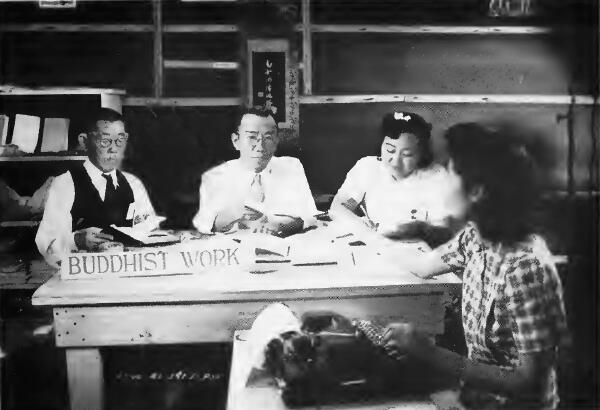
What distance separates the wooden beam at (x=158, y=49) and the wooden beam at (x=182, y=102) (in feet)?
0.13

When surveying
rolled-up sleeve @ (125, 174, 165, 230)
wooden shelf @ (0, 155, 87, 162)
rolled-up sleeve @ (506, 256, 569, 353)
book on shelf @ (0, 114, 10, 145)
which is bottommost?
rolled-up sleeve @ (506, 256, 569, 353)

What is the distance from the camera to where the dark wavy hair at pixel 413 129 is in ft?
8.84

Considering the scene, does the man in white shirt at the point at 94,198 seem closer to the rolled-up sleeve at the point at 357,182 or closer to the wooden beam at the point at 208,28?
the wooden beam at the point at 208,28

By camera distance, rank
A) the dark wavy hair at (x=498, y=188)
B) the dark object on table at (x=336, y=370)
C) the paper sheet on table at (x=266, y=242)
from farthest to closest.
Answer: the paper sheet on table at (x=266, y=242)
the dark wavy hair at (x=498, y=188)
the dark object on table at (x=336, y=370)

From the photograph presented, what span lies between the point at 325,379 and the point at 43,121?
197cm

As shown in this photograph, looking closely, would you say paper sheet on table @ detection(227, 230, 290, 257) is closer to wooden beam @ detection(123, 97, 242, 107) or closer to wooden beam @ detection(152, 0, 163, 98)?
wooden beam @ detection(123, 97, 242, 107)

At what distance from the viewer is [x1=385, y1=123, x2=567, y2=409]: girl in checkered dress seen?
178 centimetres

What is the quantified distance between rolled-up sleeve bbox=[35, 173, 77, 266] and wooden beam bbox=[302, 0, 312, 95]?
1170 mm

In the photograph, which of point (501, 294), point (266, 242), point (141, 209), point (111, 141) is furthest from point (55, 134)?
point (501, 294)

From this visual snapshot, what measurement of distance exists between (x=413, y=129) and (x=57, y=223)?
1.63m

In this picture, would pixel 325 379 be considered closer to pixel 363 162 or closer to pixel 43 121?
pixel 363 162

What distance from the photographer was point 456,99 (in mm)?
2738

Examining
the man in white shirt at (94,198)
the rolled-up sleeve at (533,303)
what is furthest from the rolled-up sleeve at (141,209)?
the rolled-up sleeve at (533,303)

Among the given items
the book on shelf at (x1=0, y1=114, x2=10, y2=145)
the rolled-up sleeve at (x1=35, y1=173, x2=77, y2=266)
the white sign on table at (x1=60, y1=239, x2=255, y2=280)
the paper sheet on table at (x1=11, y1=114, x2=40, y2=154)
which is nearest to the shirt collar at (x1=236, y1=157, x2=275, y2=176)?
the white sign on table at (x1=60, y1=239, x2=255, y2=280)
